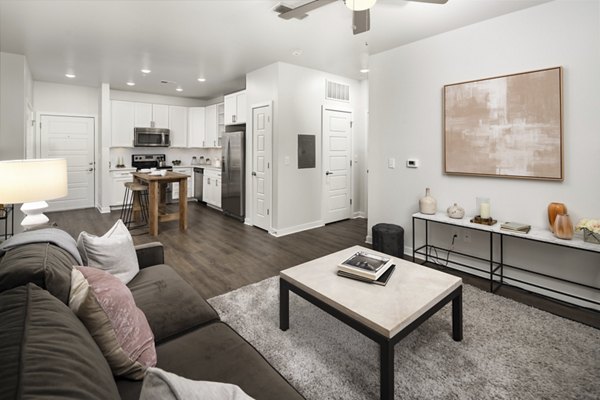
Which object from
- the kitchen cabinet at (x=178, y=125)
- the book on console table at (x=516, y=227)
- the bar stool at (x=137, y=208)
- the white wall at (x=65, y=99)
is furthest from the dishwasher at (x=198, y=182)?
the book on console table at (x=516, y=227)

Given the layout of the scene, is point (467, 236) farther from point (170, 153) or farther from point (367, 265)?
point (170, 153)

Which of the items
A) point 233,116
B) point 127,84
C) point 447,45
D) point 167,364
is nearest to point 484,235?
point 447,45

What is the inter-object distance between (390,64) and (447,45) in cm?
72

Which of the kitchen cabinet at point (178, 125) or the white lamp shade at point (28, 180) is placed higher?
the kitchen cabinet at point (178, 125)

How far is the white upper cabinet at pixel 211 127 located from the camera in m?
7.68

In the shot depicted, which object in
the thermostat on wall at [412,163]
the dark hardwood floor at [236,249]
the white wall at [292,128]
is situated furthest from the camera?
the white wall at [292,128]

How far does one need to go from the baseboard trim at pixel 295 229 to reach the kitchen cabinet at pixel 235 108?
7.23ft

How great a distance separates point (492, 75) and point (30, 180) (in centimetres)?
407

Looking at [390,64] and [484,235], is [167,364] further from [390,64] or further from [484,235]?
[390,64]

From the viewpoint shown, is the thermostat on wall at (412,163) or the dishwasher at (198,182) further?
the dishwasher at (198,182)

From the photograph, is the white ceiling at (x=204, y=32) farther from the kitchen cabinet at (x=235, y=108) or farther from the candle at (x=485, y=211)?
the candle at (x=485, y=211)

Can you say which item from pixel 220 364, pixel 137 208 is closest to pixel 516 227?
pixel 220 364

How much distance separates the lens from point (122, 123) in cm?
711

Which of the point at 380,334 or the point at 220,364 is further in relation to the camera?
the point at 380,334
